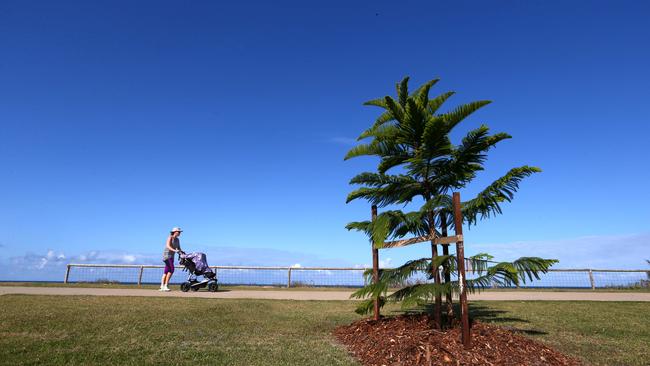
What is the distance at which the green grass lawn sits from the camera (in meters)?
4.84

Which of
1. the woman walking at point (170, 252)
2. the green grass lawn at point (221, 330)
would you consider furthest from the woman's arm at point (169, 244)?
the green grass lawn at point (221, 330)

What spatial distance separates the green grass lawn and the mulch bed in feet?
1.25

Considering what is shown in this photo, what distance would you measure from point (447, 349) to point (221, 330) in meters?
3.64

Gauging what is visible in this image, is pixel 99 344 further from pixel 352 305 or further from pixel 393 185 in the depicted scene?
pixel 352 305

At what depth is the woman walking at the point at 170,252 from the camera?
508 inches

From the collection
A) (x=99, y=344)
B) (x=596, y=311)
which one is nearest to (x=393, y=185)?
(x=99, y=344)

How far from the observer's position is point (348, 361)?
15.6 feet

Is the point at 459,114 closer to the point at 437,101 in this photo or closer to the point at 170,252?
the point at 437,101

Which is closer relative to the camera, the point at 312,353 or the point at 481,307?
the point at 312,353

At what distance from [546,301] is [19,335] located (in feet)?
40.4

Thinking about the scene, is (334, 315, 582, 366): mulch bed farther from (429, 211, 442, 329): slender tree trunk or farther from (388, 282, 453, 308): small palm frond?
(388, 282, 453, 308): small palm frond

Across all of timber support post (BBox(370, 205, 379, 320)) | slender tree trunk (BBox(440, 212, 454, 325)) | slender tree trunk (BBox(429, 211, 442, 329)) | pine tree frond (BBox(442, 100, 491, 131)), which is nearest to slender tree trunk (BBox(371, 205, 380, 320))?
timber support post (BBox(370, 205, 379, 320))

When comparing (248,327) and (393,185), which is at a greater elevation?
(393,185)

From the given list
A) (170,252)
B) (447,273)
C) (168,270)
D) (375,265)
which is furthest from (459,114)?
(168,270)
